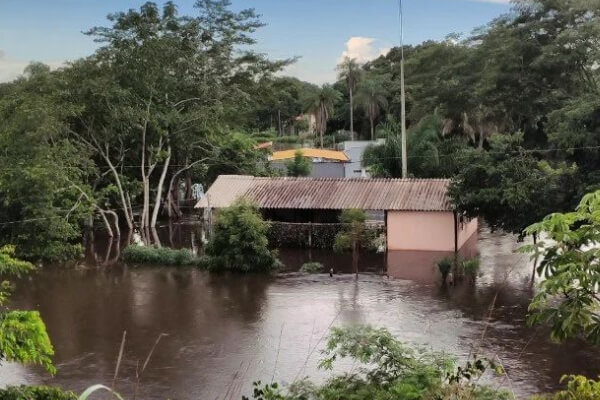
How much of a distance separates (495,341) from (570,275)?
8.37 meters

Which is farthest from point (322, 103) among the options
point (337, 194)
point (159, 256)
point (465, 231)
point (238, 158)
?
point (159, 256)

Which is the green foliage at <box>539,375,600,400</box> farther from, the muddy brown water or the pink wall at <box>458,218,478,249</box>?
the pink wall at <box>458,218,478,249</box>

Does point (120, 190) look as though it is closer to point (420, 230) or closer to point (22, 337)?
point (420, 230)

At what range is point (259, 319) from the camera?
13.7m

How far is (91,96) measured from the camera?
906 inches

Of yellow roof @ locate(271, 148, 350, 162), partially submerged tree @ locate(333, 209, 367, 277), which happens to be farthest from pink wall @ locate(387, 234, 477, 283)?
yellow roof @ locate(271, 148, 350, 162)

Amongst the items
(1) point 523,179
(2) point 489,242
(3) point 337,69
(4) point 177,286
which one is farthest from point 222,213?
(3) point 337,69

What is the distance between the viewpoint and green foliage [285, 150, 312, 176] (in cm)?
3397

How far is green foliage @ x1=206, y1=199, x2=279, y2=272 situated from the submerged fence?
328 cm

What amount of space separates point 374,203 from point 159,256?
7314 mm

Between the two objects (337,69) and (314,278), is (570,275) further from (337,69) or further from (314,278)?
(337,69)

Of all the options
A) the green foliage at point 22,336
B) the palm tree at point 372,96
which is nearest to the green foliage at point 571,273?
the green foliage at point 22,336

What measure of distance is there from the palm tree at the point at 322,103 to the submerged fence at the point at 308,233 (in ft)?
92.9

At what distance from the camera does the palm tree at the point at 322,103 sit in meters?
49.8
